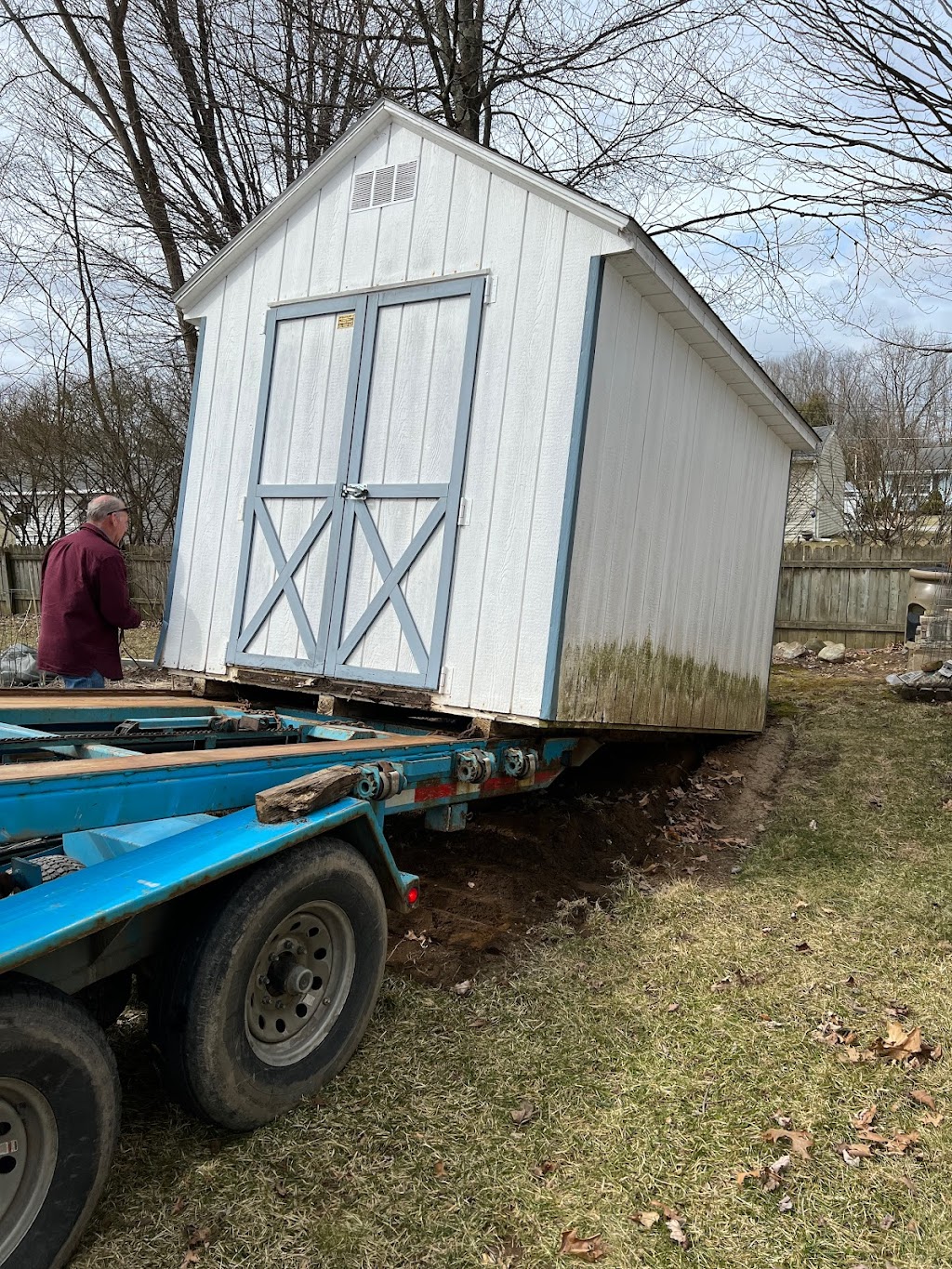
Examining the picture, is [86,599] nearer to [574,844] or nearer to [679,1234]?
[574,844]

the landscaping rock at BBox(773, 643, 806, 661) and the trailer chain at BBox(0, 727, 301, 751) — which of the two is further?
the landscaping rock at BBox(773, 643, 806, 661)

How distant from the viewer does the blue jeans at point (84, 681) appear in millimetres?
5914

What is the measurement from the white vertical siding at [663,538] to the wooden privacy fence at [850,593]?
737 cm

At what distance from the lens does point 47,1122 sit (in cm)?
239

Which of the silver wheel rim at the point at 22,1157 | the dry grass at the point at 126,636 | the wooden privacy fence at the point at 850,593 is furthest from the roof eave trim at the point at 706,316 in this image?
the dry grass at the point at 126,636

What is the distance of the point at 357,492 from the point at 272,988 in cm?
355

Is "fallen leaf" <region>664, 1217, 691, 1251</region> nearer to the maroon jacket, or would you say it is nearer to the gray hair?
the maroon jacket

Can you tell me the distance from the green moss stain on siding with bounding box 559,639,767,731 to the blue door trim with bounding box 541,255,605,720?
10 cm

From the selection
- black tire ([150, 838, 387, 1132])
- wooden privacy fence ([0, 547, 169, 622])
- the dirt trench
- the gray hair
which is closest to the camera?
black tire ([150, 838, 387, 1132])

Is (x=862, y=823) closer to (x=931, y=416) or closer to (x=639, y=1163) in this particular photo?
(x=639, y=1163)

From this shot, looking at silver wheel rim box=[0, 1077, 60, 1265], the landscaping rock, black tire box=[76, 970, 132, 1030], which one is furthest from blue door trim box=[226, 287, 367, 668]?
the landscaping rock

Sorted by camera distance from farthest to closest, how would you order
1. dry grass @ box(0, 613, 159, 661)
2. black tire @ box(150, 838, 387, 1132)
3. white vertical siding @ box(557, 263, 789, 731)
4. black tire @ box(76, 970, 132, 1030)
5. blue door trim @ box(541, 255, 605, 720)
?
dry grass @ box(0, 613, 159, 661) < white vertical siding @ box(557, 263, 789, 731) < blue door trim @ box(541, 255, 605, 720) < black tire @ box(76, 970, 132, 1030) < black tire @ box(150, 838, 387, 1132)

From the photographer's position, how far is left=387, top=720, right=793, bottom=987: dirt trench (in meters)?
4.91

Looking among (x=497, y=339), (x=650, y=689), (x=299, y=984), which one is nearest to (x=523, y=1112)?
(x=299, y=984)
